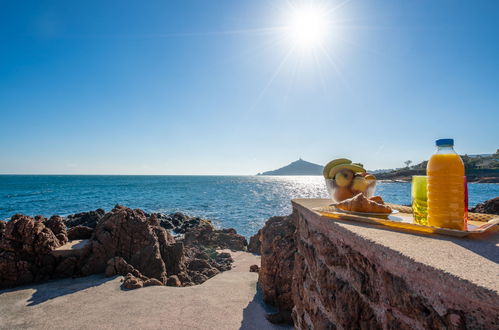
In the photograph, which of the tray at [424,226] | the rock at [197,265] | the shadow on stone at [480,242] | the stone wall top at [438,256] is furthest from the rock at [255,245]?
the shadow on stone at [480,242]

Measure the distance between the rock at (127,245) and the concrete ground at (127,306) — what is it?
2.28ft

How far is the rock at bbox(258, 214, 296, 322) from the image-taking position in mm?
4926

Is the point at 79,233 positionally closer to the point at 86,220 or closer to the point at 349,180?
the point at 349,180

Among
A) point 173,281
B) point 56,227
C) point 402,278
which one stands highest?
point 402,278

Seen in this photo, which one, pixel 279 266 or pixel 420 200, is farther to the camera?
pixel 279 266

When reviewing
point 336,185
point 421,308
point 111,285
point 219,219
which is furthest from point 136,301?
point 219,219

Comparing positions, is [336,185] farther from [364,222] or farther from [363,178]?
[364,222]

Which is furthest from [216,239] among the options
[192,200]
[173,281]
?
[192,200]

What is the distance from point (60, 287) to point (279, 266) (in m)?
5.09

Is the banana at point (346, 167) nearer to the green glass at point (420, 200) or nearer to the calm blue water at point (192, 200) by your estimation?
the green glass at point (420, 200)

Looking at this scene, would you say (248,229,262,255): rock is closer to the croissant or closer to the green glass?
the croissant

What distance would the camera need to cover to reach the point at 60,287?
586 cm

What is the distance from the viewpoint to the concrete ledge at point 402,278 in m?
0.80

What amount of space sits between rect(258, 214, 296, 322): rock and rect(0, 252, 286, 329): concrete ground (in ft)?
1.06
